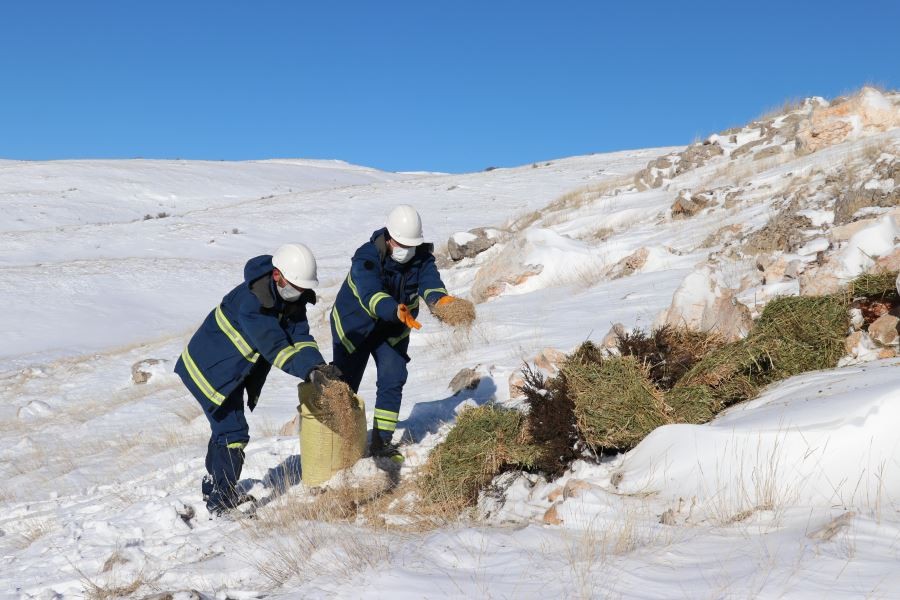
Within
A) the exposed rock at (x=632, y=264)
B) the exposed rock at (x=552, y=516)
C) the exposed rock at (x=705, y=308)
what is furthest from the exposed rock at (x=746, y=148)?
the exposed rock at (x=552, y=516)

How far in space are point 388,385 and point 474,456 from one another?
1.10 meters

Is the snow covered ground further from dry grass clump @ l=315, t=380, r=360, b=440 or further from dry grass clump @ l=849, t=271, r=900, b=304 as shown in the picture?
dry grass clump @ l=315, t=380, r=360, b=440

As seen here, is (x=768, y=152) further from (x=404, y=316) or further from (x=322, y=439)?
(x=322, y=439)

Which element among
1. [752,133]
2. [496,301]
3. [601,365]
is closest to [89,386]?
[496,301]

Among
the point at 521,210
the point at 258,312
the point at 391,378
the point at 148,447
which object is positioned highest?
the point at 521,210

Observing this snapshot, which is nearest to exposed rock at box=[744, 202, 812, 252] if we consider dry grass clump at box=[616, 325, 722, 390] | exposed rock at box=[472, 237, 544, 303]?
exposed rock at box=[472, 237, 544, 303]

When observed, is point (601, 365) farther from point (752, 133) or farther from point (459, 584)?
point (752, 133)

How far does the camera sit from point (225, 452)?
4.81 m

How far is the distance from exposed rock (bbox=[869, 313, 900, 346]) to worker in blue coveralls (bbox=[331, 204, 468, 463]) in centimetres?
251

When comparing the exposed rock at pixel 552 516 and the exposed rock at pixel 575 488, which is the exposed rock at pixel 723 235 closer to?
the exposed rock at pixel 575 488

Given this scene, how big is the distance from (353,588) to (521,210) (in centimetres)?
2268

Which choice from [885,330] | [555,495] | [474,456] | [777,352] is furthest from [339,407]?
[885,330]

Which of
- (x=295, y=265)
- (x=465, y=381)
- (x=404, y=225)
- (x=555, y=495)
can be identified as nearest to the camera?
(x=555, y=495)

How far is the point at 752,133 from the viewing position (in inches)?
675
